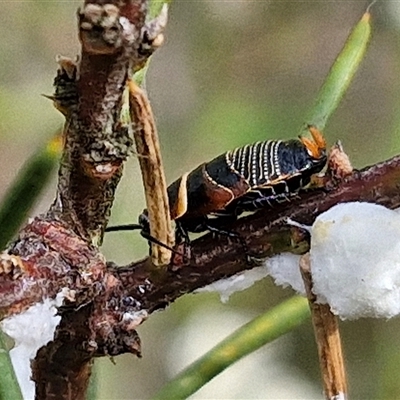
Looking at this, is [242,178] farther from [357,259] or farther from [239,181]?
[357,259]

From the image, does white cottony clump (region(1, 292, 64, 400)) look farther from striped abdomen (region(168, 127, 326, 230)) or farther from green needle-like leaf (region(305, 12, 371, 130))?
green needle-like leaf (region(305, 12, 371, 130))

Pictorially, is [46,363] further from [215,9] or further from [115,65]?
[215,9]

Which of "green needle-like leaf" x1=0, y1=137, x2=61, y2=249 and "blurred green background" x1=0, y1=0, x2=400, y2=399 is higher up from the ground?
"green needle-like leaf" x1=0, y1=137, x2=61, y2=249

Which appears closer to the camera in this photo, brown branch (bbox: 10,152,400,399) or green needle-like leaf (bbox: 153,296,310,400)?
brown branch (bbox: 10,152,400,399)

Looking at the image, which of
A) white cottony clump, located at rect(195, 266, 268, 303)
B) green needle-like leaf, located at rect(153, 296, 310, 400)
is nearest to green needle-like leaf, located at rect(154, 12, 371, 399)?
green needle-like leaf, located at rect(153, 296, 310, 400)

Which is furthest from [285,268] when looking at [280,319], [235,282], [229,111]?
[229,111]

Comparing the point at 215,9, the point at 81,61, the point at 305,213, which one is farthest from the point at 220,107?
the point at 81,61

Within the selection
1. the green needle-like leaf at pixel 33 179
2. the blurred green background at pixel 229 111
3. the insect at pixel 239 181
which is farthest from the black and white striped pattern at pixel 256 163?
the blurred green background at pixel 229 111
